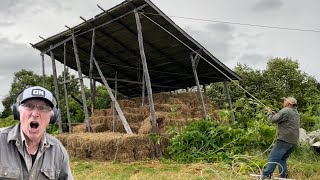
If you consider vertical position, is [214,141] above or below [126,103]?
below

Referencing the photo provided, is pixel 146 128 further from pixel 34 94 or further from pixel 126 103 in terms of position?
pixel 34 94

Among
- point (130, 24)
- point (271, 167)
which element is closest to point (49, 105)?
point (271, 167)

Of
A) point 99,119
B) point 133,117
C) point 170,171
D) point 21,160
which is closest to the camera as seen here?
point 21,160

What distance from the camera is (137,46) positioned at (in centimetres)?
1605

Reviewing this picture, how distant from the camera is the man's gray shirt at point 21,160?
2562mm

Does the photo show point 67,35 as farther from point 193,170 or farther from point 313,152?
point 313,152

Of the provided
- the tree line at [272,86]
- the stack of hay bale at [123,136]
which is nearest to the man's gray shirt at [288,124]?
the stack of hay bale at [123,136]

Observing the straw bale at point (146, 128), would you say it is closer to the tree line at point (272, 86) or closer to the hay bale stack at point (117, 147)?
the hay bale stack at point (117, 147)

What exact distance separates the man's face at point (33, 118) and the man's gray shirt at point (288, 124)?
6.71m

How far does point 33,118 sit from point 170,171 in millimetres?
7141

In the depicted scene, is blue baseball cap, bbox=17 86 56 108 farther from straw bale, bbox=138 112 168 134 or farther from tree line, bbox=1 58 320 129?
tree line, bbox=1 58 320 129

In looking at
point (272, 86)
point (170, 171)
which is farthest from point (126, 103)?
point (272, 86)

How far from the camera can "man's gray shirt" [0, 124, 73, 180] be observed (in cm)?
256

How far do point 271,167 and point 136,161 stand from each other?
4.82m
